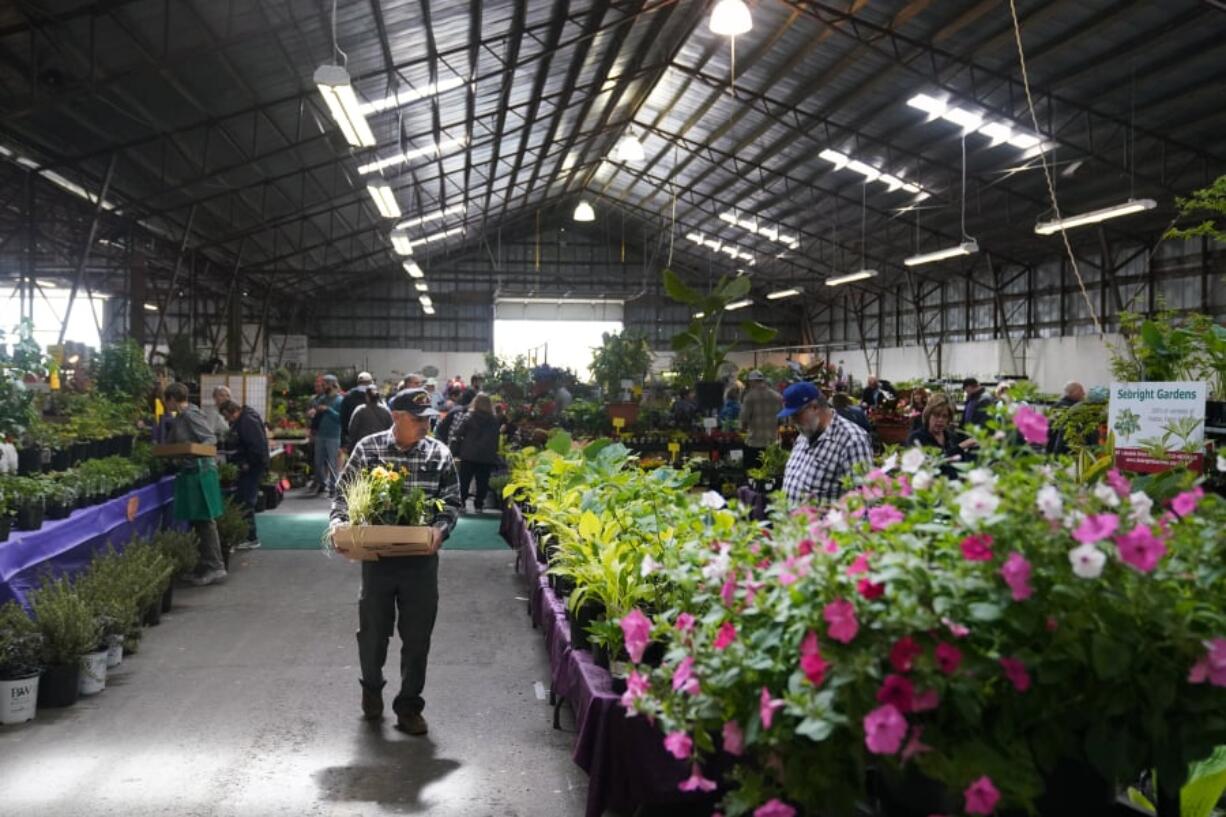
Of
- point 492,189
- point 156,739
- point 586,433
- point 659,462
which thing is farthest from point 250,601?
point 492,189

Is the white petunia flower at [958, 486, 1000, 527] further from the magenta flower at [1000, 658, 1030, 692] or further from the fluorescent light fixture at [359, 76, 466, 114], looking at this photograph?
the fluorescent light fixture at [359, 76, 466, 114]

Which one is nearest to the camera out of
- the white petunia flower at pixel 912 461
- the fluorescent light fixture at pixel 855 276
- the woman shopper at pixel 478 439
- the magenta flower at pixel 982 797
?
the magenta flower at pixel 982 797

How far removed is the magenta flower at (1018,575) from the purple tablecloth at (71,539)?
4687 mm

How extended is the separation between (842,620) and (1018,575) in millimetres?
253

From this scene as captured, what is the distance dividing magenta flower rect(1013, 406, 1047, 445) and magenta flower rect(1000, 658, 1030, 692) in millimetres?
401

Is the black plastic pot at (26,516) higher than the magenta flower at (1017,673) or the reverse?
the reverse

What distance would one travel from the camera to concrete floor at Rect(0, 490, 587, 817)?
137 inches

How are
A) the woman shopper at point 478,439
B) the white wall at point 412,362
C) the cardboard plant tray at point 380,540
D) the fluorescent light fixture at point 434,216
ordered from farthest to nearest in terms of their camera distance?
1. the white wall at point 412,362
2. the fluorescent light fixture at point 434,216
3. the woman shopper at point 478,439
4. the cardboard plant tray at point 380,540

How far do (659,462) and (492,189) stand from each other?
14146 mm

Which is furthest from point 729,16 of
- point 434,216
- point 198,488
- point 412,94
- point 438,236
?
point 438,236

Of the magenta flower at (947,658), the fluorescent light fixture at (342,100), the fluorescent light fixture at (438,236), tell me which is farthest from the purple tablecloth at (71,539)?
the fluorescent light fixture at (438,236)

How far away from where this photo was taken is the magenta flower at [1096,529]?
1429 millimetres

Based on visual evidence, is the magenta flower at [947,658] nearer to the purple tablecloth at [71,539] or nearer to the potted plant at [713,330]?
the purple tablecloth at [71,539]

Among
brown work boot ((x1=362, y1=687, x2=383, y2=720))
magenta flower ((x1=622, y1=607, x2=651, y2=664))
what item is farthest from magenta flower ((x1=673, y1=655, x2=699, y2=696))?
brown work boot ((x1=362, y1=687, x2=383, y2=720))
